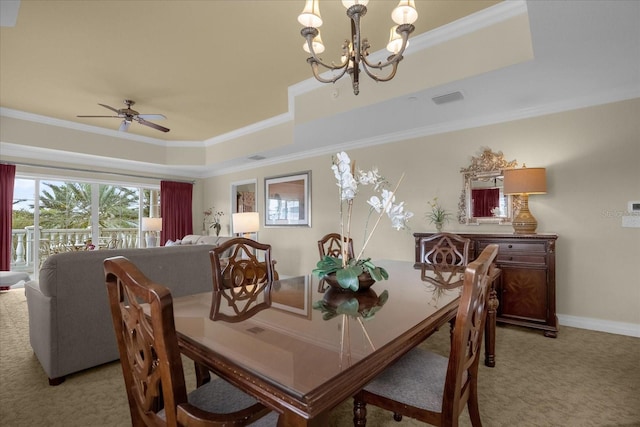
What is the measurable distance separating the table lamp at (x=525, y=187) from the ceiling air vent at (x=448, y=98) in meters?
0.90

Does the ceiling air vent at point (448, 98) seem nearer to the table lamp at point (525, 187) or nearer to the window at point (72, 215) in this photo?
the table lamp at point (525, 187)

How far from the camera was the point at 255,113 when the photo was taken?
4836 mm

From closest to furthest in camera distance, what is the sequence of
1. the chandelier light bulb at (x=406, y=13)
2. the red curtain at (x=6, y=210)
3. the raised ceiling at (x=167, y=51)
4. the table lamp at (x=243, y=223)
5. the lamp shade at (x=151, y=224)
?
the chandelier light bulb at (x=406, y=13), the raised ceiling at (x=167, y=51), the table lamp at (x=243, y=223), the red curtain at (x=6, y=210), the lamp shade at (x=151, y=224)

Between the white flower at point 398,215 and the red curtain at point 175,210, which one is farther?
the red curtain at point 175,210

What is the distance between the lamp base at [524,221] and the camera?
312 centimetres

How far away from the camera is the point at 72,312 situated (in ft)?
6.95

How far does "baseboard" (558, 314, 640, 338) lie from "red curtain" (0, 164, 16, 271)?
25.2 ft

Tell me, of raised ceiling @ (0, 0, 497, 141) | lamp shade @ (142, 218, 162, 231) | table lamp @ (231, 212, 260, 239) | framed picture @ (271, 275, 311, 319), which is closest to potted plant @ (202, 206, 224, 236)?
lamp shade @ (142, 218, 162, 231)

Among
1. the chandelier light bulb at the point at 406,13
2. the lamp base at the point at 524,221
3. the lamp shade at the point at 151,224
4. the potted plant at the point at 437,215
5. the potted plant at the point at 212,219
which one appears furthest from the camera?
the potted plant at the point at 212,219

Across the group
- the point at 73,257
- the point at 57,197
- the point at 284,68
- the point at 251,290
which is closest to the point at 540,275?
the point at 251,290

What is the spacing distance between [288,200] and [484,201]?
10.9 feet

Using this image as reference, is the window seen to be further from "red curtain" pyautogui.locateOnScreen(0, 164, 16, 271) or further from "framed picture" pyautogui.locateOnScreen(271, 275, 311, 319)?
"framed picture" pyautogui.locateOnScreen(271, 275, 311, 319)

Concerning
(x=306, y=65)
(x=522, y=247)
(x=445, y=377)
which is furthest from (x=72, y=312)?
(x=522, y=247)

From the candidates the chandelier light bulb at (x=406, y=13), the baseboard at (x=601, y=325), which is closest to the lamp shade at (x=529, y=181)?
the baseboard at (x=601, y=325)
